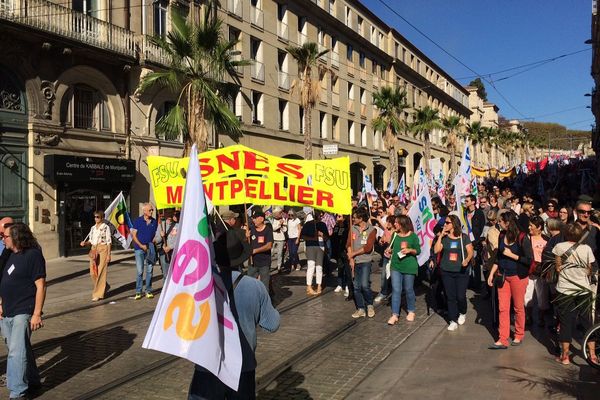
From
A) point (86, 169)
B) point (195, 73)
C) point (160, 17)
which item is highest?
point (160, 17)

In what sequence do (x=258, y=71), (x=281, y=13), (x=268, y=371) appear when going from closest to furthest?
(x=268, y=371) < (x=258, y=71) < (x=281, y=13)

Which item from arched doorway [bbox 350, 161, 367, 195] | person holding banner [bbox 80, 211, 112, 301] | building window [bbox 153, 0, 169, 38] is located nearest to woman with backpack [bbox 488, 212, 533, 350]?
person holding banner [bbox 80, 211, 112, 301]

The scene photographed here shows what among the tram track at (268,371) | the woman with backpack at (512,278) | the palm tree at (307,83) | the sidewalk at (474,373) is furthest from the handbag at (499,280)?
the palm tree at (307,83)

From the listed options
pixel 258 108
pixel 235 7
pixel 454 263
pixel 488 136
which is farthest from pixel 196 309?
pixel 488 136

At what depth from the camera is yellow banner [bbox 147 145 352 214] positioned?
9.18 m

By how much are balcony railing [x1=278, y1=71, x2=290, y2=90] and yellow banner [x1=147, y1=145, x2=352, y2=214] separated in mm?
21573

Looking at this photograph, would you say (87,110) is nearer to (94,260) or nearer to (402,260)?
(94,260)

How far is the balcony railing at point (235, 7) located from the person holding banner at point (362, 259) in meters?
20.4

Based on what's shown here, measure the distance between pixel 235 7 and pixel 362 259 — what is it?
846 inches

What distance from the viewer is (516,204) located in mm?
14891

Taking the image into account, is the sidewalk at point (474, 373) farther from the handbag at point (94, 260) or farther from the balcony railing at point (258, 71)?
the balcony railing at point (258, 71)

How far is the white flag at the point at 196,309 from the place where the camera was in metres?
3.20

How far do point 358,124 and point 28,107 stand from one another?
26710 millimetres

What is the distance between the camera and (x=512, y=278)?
22.5 ft
